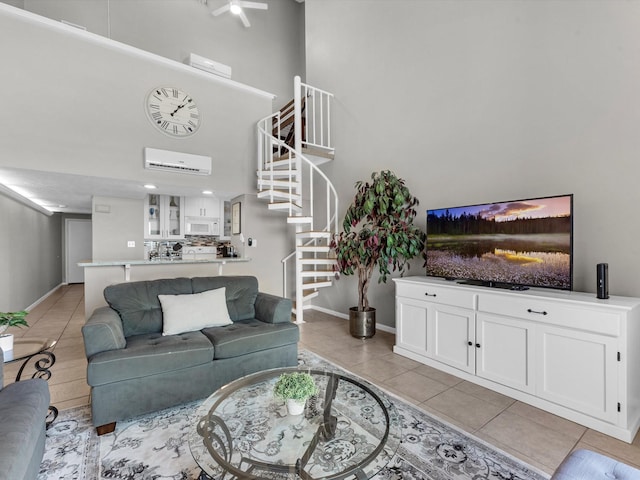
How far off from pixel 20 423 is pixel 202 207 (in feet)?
16.6

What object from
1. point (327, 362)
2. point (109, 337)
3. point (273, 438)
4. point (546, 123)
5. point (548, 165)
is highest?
point (546, 123)

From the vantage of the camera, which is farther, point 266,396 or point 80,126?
point 80,126

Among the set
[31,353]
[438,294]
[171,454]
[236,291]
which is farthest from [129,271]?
[438,294]

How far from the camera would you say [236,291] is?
125 inches

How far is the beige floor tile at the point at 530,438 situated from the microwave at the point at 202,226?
5454 millimetres

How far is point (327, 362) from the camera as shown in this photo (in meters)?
3.14

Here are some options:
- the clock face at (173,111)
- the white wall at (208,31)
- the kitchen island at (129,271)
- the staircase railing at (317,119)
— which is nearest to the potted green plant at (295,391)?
the kitchen island at (129,271)

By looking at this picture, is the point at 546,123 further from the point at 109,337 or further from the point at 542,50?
the point at 109,337

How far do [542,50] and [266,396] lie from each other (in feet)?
11.8

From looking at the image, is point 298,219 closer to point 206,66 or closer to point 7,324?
point 206,66

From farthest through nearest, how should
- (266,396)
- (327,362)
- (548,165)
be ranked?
(327,362)
(548,165)
(266,396)

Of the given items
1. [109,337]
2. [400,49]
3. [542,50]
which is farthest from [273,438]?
[400,49]

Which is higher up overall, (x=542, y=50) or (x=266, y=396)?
(x=542, y=50)

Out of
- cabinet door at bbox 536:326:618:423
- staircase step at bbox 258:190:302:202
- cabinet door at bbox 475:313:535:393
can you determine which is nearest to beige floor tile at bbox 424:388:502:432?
cabinet door at bbox 475:313:535:393
